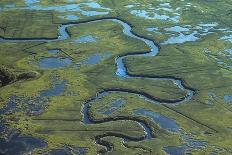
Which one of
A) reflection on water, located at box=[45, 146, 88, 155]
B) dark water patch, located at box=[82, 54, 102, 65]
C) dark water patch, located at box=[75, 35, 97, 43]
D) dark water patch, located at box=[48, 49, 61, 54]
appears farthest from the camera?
dark water patch, located at box=[75, 35, 97, 43]

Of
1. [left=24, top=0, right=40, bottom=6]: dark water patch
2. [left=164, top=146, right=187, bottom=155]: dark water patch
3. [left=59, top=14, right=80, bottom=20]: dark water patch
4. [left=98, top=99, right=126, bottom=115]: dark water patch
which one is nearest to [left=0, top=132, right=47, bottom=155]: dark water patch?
[left=98, top=99, right=126, bottom=115]: dark water patch

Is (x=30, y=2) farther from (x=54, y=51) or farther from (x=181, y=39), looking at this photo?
(x=181, y=39)

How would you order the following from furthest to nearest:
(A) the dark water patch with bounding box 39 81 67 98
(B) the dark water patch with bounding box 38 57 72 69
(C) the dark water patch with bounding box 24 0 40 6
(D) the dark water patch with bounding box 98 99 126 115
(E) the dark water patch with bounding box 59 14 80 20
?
(C) the dark water patch with bounding box 24 0 40 6 → (E) the dark water patch with bounding box 59 14 80 20 → (B) the dark water patch with bounding box 38 57 72 69 → (A) the dark water patch with bounding box 39 81 67 98 → (D) the dark water patch with bounding box 98 99 126 115

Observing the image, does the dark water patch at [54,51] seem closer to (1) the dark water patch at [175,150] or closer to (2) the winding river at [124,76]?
(2) the winding river at [124,76]

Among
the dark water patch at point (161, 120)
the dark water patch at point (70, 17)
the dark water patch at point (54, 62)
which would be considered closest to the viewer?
the dark water patch at point (161, 120)

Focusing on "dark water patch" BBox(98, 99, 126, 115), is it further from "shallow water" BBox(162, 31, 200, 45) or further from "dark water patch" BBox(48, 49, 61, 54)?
"shallow water" BBox(162, 31, 200, 45)

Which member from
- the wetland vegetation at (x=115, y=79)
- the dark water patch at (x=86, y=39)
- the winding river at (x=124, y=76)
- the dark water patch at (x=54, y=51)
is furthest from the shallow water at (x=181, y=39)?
the dark water patch at (x=54, y=51)

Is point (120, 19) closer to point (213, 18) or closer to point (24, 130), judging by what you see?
point (213, 18)
